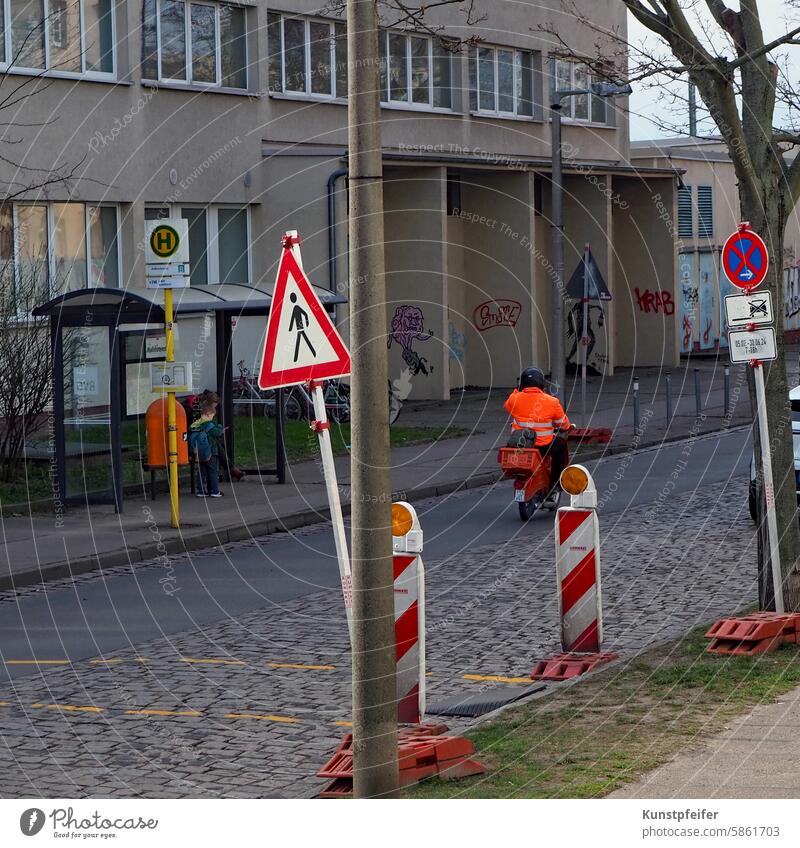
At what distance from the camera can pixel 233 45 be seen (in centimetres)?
2992

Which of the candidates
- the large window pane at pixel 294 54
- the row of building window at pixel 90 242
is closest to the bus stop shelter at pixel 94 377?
the row of building window at pixel 90 242

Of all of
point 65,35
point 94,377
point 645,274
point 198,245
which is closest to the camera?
point 94,377

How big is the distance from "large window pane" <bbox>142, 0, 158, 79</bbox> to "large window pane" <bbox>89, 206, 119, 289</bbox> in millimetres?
2484

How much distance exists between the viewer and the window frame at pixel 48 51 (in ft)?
82.3

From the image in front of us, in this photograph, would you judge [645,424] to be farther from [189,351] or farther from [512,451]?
[512,451]

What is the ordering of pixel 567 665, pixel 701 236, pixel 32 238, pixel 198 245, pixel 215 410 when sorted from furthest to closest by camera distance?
pixel 701 236 < pixel 198 245 < pixel 32 238 < pixel 215 410 < pixel 567 665

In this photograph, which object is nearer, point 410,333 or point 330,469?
point 330,469

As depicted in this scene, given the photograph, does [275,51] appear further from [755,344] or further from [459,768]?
[459,768]

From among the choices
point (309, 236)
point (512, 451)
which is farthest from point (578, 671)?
point (309, 236)

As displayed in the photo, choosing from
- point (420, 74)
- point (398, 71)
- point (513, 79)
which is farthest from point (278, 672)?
point (513, 79)

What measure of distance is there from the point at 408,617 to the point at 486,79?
3018cm

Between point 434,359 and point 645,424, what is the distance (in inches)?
271

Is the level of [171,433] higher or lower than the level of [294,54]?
lower

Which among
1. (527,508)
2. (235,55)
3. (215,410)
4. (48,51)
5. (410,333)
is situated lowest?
(527,508)
